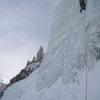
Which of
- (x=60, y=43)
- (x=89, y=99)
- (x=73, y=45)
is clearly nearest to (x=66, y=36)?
(x=60, y=43)

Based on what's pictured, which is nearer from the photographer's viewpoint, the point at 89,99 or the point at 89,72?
the point at 89,99

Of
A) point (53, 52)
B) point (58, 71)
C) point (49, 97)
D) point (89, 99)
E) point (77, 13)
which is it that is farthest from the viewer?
point (53, 52)

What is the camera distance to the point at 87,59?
11719 millimetres

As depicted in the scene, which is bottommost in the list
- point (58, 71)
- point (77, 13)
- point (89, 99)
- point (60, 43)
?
point (89, 99)

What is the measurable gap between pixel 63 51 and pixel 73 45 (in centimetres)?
150

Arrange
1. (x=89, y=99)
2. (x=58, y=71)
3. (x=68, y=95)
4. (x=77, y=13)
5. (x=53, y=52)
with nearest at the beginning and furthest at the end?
(x=89, y=99) < (x=68, y=95) < (x=58, y=71) < (x=77, y=13) < (x=53, y=52)

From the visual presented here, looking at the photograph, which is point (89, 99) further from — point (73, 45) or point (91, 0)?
point (91, 0)

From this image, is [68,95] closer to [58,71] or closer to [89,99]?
[89,99]

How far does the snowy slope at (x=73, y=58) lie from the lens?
1092 centimetres

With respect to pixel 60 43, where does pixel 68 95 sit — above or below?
below

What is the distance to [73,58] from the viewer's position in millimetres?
13414

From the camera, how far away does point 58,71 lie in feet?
48.4

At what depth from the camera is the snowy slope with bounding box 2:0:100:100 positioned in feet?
35.8

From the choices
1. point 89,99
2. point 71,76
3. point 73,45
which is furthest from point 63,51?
point 89,99
